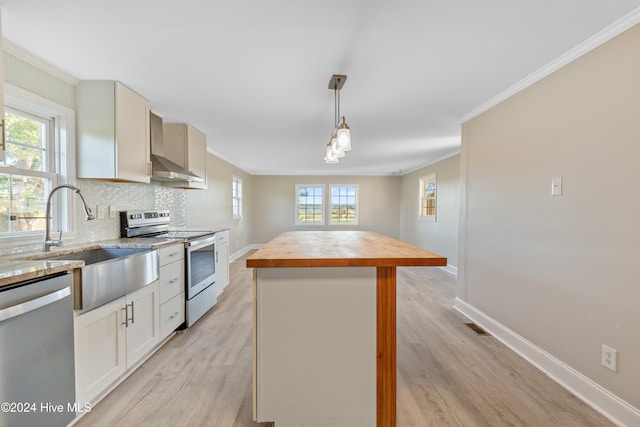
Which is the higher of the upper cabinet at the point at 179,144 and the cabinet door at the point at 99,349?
Answer: the upper cabinet at the point at 179,144

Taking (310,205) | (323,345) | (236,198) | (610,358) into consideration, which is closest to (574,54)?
(610,358)

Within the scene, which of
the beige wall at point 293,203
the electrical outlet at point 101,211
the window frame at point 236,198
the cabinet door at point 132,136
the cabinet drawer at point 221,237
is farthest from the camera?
the beige wall at point 293,203

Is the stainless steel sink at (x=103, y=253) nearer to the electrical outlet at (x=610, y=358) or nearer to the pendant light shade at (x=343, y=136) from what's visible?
the pendant light shade at (x=343, y=136)

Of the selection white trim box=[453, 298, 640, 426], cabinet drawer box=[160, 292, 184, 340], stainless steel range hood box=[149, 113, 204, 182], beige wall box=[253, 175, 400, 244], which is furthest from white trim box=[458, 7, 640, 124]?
beige wall box=[253, 175, 400, 244]

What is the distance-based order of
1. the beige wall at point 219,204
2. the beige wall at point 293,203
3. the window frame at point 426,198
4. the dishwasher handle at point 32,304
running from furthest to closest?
the beige wall at point 293,203, the window frame at point 426,198, the beige wall at point 219,204, the dishwasher handle at point 32,304

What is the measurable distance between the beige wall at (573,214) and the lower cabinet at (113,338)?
3.03 metres

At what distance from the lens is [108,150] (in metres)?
2.20

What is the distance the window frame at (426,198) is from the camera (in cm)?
581

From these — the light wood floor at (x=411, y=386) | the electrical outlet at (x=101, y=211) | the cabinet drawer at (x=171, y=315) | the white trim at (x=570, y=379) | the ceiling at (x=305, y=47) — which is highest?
the ceiling at (x=305, y=47)

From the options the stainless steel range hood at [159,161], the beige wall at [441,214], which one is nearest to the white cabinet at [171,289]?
the stainless steel range hood at [159,161]

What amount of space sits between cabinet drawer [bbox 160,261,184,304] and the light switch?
3122mm

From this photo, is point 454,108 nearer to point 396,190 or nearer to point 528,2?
point 528,2

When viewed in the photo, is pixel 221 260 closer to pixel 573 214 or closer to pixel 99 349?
pixel 99 349

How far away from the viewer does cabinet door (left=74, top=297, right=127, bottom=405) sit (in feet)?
5.06
